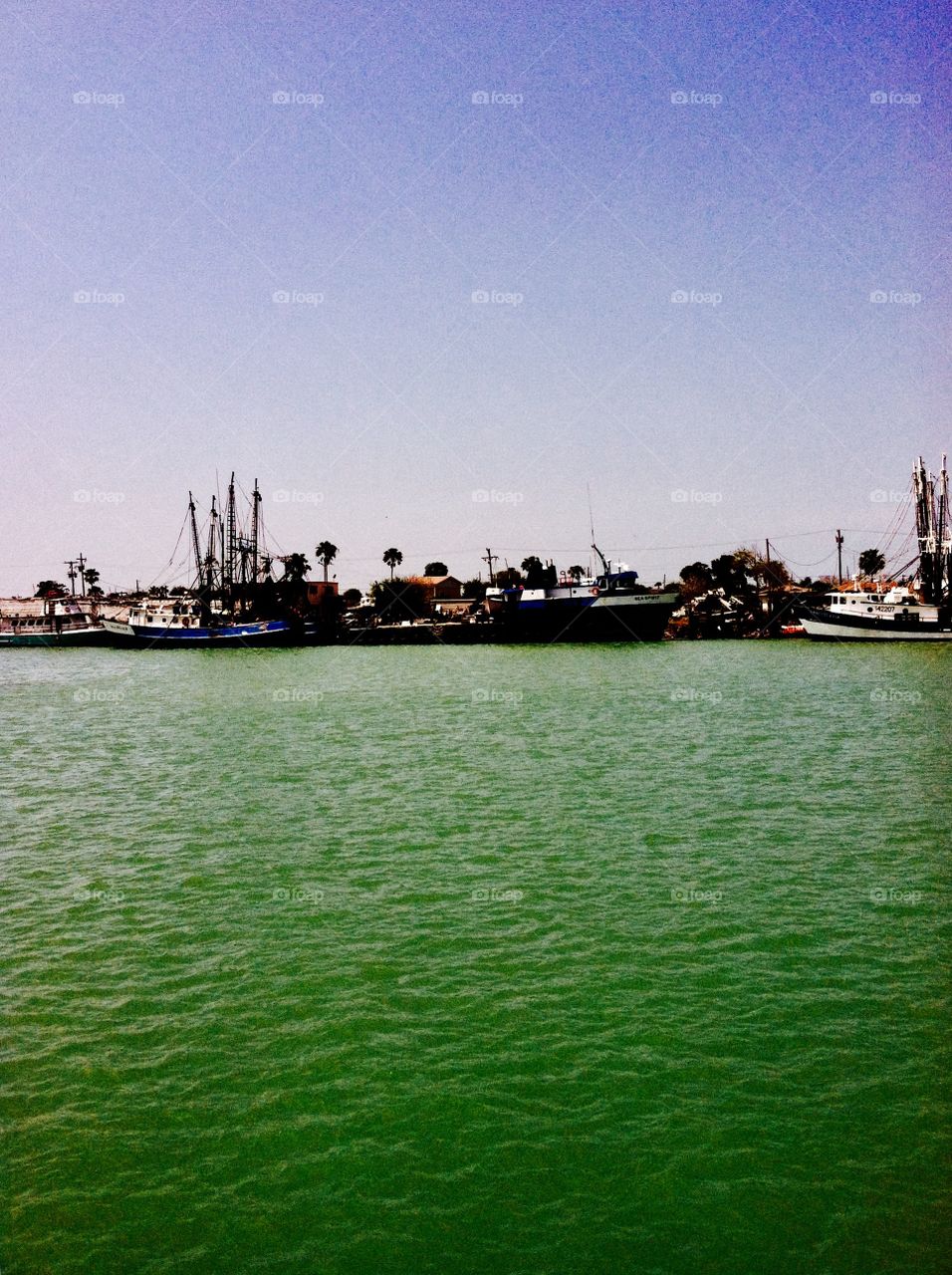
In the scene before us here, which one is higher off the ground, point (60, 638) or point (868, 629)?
point (60, 638)

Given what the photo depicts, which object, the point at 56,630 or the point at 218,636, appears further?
the point at 56,630

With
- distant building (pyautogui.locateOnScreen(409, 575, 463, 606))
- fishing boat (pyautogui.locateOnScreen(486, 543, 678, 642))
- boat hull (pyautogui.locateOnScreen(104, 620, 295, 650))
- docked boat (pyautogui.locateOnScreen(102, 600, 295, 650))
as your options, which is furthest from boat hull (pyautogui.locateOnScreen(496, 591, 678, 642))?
distant building (pyautogui.locateOnScreen(409, 575, 463, 606))

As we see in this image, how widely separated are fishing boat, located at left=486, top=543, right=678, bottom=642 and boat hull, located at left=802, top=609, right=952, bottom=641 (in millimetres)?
17576

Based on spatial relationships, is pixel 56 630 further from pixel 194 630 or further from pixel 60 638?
pixel 194 630

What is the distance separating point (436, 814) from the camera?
2430 cm

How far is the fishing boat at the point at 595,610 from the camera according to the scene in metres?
108

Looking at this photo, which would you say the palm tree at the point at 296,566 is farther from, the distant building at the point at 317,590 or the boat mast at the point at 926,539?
the boat mast at the point at 926,539

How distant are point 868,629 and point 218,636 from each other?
8276 centimetres

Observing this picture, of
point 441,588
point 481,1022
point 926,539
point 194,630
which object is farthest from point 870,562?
point 481,1022

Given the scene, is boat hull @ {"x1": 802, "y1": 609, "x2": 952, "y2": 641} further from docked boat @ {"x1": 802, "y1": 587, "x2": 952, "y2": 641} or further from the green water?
the green water

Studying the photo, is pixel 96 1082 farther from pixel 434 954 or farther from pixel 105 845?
pixel 105 845

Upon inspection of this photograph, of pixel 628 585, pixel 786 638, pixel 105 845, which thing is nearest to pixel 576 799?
pixel 105 845

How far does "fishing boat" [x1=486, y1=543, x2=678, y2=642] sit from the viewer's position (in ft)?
355

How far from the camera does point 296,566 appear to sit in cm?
14725
